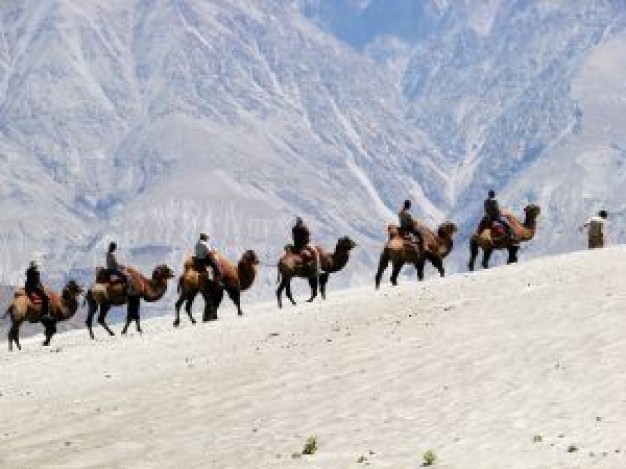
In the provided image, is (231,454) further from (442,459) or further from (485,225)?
(485,225)

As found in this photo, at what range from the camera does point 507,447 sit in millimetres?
16797

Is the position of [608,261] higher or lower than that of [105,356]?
higher

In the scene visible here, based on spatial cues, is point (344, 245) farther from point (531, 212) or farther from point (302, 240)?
point (531, 212)

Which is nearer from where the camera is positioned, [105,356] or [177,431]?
[177,431]

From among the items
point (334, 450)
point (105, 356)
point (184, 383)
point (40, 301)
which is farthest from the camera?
point (40, 301)

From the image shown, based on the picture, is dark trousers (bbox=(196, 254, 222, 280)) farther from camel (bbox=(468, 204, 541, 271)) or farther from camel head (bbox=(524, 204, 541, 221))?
camel head (bbox=(524, 204, 541, 221))

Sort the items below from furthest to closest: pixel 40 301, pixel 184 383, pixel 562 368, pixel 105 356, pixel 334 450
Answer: pixel 40 301
pixel 105 356
pixel 184 383
pixel 562 368
pixel 334 450

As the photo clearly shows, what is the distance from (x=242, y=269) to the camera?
43938 mm

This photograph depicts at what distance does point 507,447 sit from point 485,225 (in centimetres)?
2879

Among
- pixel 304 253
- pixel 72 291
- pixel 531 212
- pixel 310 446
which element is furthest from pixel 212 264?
pixel 310 446

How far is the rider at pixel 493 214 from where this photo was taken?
43.8 metres

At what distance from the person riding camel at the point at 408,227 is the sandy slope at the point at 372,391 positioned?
8.57 m

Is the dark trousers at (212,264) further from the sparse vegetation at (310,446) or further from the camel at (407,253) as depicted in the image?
the sparse vegetation at (310,446)

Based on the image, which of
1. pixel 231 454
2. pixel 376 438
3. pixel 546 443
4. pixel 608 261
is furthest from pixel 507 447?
pixel 608 261
